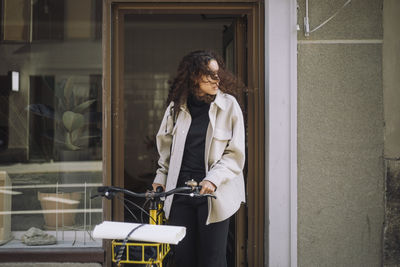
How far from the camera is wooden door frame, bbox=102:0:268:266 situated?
4164 millimetres

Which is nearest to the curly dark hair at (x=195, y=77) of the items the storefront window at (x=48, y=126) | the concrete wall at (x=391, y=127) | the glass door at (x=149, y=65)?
the storefront window at (x=48, y=126)

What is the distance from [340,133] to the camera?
13.5 ft

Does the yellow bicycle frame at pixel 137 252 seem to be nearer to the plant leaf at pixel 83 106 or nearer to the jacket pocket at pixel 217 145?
the jacket pocket at pixel 217 145

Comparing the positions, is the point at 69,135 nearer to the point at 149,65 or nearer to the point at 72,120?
the point at 72,120

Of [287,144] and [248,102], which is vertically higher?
[248,102]

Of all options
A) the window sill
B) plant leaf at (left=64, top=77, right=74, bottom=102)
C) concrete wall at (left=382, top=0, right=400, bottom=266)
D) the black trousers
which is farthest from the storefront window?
concrete wall at (left=382, top=0, right=400, bottom=266)

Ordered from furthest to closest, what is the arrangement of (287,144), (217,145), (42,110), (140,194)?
(42,110)
(287,144)
(217,145)
(140,194)

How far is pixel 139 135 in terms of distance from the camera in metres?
9.36

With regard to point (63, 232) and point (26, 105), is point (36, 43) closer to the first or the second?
point (26, 105)

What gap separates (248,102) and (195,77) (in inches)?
46.4

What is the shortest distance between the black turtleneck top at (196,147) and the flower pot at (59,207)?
5.57 ft

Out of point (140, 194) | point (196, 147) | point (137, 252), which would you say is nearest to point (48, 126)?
point (196, 147)

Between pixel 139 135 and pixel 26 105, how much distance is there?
190 inches

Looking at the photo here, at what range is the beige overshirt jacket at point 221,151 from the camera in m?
3.01
